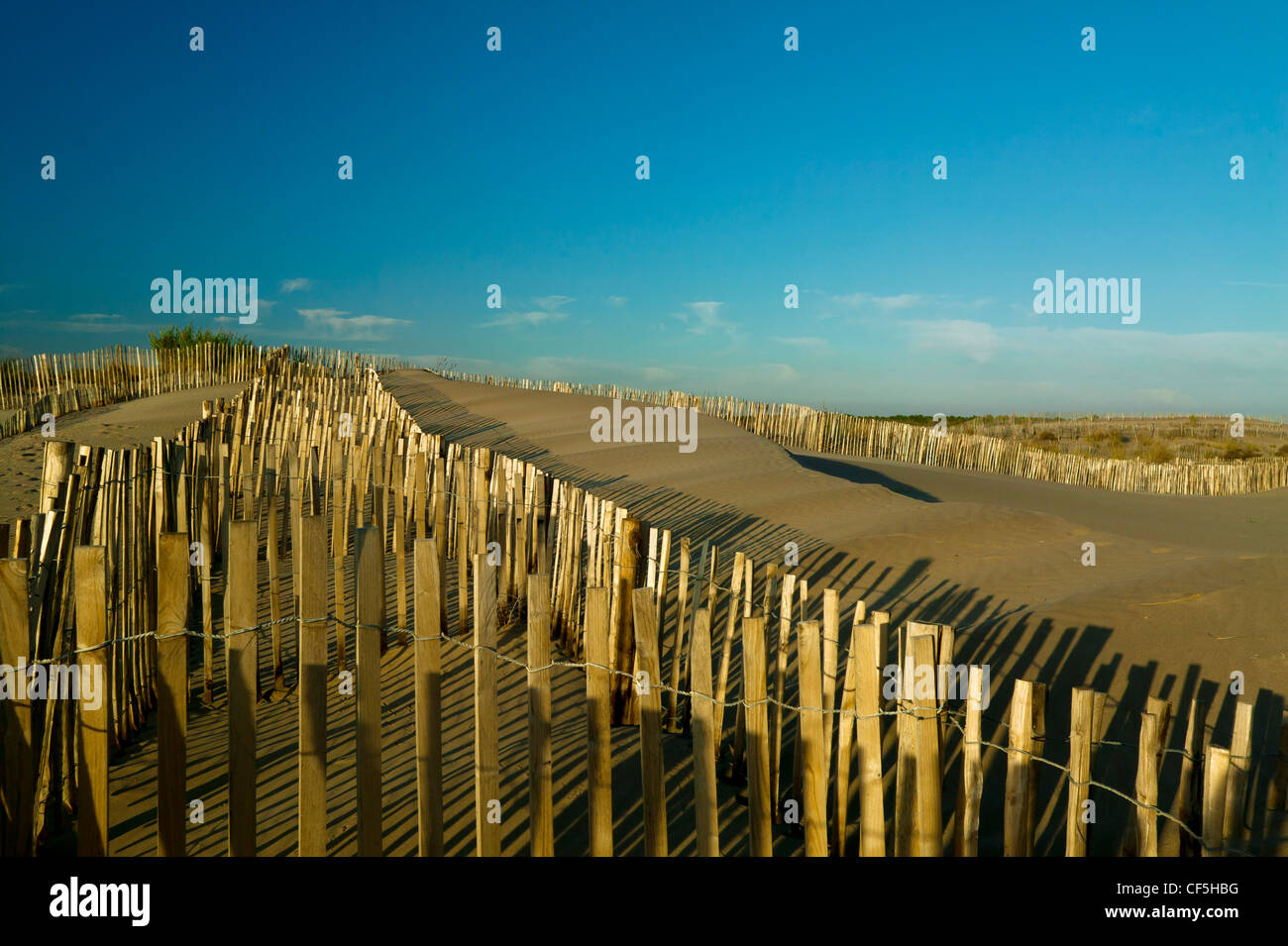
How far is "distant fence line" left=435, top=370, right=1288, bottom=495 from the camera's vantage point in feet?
70.3

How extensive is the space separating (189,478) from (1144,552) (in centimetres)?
946

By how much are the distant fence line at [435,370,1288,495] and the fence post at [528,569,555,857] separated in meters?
21.8

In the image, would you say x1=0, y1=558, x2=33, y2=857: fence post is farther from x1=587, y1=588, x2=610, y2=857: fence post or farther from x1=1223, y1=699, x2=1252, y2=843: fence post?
x1=1223, y1=699, x2=1252, y2=843: fence post

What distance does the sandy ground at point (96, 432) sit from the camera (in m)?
11.2

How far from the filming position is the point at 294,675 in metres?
4.89

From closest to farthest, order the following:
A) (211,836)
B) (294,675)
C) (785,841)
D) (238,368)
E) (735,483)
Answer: (211,836), (785,841), (294,675), (735,483), (238,368)

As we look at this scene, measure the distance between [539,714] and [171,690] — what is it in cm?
96

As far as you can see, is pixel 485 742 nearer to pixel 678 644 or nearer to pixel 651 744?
pixel 651 744

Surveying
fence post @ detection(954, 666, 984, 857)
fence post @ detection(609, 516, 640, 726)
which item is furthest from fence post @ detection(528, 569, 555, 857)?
fence post @ detection(609, 516, 640, 726)

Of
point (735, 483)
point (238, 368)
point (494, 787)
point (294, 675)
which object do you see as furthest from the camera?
point (238, 368)

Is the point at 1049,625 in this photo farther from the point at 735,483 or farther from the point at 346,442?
the point at 735,483

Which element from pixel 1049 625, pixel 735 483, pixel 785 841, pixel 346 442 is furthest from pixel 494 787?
pixel 735 483

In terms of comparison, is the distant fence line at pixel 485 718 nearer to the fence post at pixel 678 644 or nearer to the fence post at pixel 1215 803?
the fence post at pixel 1215 803

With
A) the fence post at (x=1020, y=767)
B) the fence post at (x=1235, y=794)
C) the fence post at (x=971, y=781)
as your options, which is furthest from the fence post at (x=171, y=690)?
the fence post at (x=1235, y=794)
